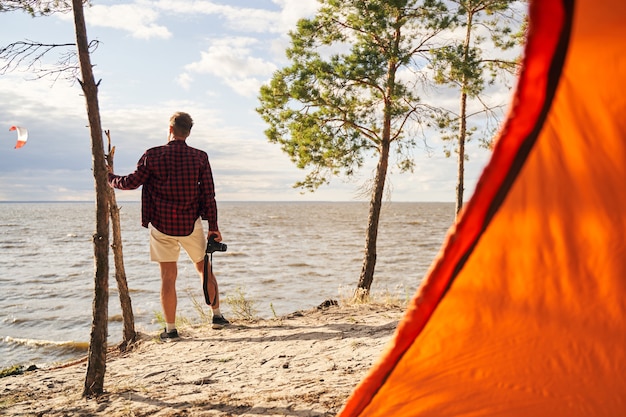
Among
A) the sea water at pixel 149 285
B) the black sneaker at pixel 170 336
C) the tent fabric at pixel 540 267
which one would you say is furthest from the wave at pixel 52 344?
the tent fabric at pixel 540 267

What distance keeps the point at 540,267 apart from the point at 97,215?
12.1ft

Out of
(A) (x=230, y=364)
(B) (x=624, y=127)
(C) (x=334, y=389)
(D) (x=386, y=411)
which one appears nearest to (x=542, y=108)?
(B) (x=624, y=127)

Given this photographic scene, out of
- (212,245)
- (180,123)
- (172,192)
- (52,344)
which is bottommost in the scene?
(52,344)

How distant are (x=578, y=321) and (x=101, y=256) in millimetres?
3747

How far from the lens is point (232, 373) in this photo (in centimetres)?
474

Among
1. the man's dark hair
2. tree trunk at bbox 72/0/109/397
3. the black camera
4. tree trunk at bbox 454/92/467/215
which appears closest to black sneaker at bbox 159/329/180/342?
the black camera

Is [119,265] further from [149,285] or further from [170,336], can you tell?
[149,285]

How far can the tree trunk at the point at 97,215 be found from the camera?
4254mm

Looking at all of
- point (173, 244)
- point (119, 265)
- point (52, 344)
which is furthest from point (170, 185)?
point (52, 344)

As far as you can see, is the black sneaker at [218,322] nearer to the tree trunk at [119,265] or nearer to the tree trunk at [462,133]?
the tree trunk at [119,265]

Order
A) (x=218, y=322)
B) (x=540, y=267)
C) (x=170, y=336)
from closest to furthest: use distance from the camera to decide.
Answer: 1. (x=540, y=267)
2. (x=170, y=336)
3. (x=218, y=322)

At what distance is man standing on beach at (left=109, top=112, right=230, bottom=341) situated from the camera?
538 centimetres

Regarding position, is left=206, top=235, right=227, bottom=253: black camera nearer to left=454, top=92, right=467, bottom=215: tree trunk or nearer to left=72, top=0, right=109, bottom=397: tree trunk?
left=72, top=0, right=109, bottom=397: tree trunk

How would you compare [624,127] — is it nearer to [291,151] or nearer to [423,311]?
[423,311]
